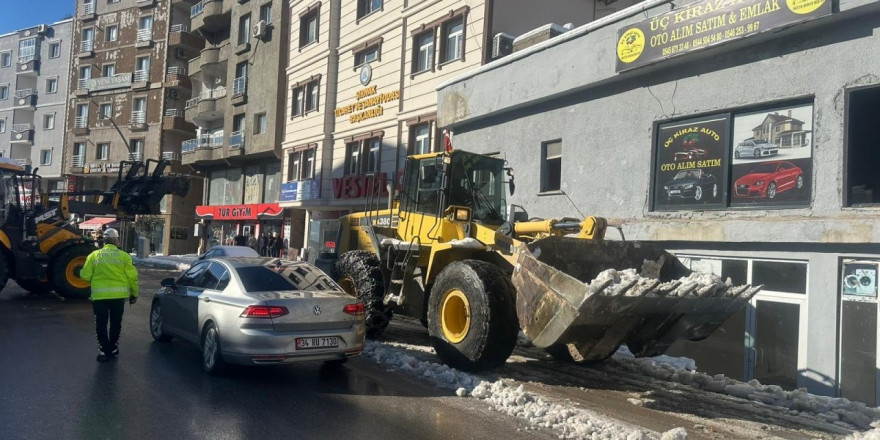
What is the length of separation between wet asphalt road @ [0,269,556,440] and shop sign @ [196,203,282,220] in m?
22.7

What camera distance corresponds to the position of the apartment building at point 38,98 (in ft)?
173

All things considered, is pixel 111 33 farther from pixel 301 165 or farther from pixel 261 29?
pixel 301 165

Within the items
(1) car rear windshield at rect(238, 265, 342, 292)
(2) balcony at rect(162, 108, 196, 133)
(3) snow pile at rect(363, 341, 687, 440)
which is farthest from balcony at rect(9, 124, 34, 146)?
(3) snow pile at rect(363, 341, 687, 440)

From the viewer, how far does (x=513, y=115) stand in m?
15.3

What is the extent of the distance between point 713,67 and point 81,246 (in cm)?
1444

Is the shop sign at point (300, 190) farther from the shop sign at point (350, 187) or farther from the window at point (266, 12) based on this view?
the window at point (266, 12)


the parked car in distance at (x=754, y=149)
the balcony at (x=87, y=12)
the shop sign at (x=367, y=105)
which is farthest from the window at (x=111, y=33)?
the parked car in distance at (x=754, y=149)

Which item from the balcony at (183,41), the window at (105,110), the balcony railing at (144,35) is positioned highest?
the balcony railing at (144,35)

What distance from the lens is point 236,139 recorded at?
113ft

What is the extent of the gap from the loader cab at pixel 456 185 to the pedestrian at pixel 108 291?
4.13 m

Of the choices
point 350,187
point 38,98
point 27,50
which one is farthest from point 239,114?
point 27,50

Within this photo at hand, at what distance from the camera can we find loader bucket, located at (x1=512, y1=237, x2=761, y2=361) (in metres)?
6.55

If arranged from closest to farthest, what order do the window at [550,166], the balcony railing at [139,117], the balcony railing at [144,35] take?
the window at [550,166] → the balcony railing at [139,117] → the balcony railing at [144,35]

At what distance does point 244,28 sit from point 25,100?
31175mm
